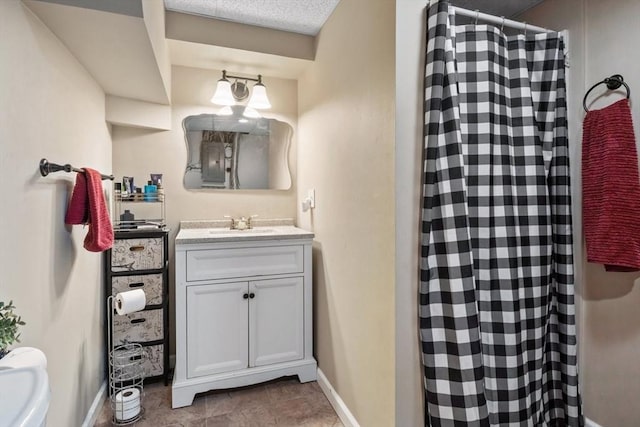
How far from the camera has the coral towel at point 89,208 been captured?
1433 millimetres

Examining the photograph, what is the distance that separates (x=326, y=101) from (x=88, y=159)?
1.37 m

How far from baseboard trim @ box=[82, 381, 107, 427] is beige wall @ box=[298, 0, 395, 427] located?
128cm

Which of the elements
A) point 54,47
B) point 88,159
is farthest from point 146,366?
point 54,47

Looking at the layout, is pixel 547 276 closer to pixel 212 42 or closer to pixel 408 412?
pixel 408 412

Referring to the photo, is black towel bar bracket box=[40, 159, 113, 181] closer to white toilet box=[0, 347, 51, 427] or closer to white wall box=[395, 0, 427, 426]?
white toilet box=[0, 347, 51, 427]

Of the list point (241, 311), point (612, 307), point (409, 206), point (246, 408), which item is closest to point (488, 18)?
point (409, 206)

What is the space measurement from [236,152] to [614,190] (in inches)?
88.1

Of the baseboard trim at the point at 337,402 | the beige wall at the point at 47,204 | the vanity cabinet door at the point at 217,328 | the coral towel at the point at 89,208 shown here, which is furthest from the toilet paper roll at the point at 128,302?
the baseboard trim at the point at 337,402

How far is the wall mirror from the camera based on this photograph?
2.45 meters

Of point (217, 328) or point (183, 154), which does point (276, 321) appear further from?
point (183, 154)

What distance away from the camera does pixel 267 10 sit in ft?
6.40

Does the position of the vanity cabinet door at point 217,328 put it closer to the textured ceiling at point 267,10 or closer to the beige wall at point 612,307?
the textured ceiling at point 267,10

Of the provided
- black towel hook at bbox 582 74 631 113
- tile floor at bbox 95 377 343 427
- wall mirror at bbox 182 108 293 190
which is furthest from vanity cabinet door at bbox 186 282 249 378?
black towel hook at bbox 582 74 631 113

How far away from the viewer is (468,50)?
137 centimetres
